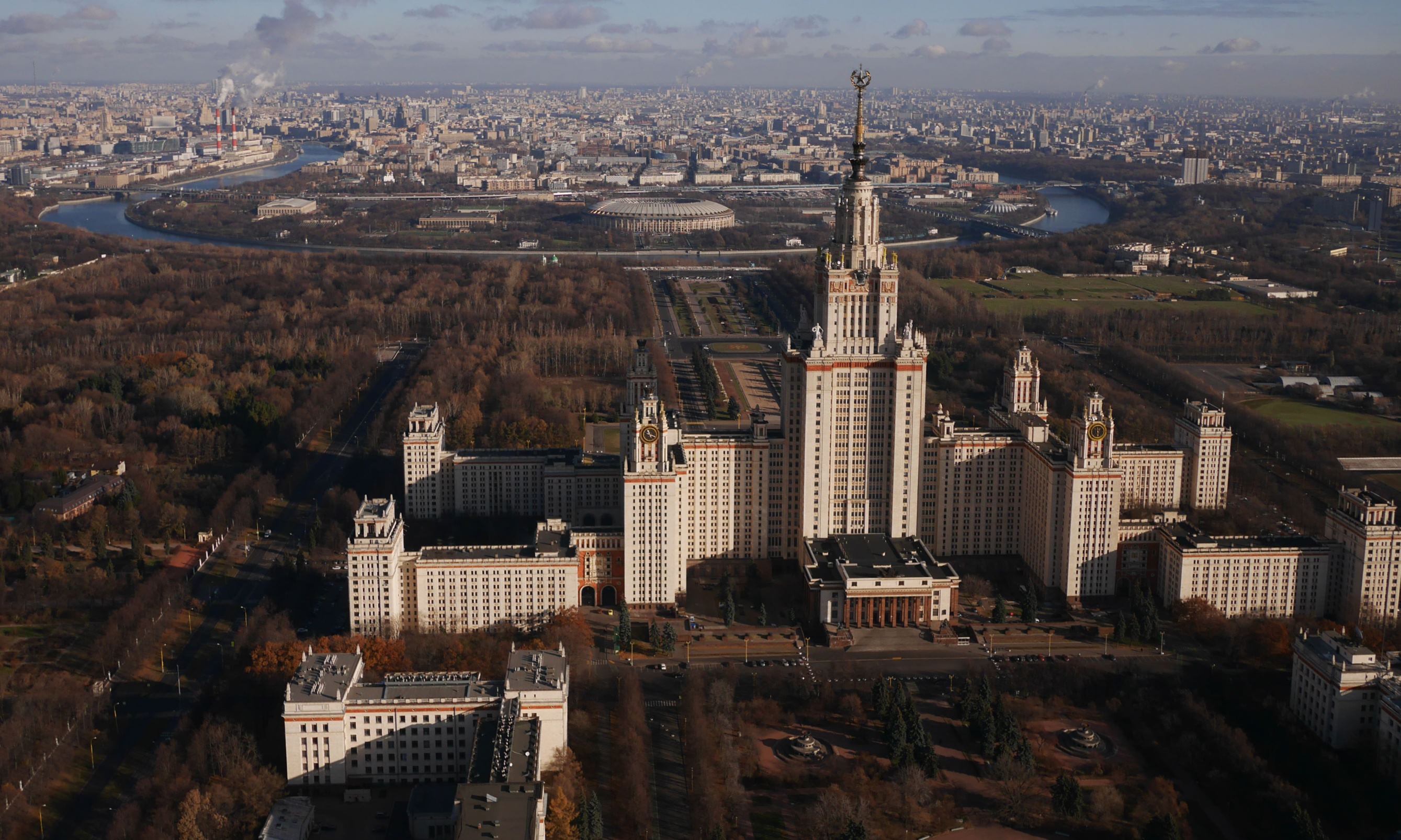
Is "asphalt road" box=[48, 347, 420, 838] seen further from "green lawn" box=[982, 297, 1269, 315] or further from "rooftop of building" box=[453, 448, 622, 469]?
"green lawn" box=[982, 297, 1269, 315]

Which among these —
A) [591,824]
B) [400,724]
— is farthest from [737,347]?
→ [591,824]

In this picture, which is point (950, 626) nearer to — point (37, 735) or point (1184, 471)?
point (1184, 471)

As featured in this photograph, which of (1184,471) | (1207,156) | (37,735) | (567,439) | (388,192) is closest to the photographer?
(37,735)

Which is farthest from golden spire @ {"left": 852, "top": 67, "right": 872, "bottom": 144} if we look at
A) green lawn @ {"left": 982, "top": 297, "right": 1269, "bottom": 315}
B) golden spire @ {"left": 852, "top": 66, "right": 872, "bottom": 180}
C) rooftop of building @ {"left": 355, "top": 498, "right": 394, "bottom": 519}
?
green lawn @ {"left": 982, "top": 297, "right": 1269, "bottom": 315}

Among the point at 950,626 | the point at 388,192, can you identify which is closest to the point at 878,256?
the point at 950,626

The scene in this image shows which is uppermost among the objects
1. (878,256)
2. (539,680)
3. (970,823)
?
(878,256)

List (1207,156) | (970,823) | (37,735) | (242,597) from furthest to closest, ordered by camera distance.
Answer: (1207,156) < (242,597) < (37,735) < (970,823)

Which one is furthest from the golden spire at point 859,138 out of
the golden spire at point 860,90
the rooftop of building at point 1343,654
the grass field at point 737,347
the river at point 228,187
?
the river at point 228,187
